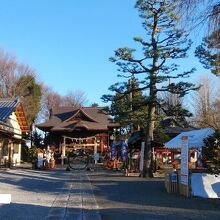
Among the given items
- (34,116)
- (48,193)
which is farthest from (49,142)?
(48,193)

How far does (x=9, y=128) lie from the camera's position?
4075cm

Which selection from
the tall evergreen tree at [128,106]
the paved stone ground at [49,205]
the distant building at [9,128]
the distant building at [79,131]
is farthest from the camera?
the distant building at [79,131]

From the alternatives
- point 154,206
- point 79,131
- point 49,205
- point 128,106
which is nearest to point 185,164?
point 154,206

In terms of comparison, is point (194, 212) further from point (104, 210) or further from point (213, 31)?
point (213, 31)

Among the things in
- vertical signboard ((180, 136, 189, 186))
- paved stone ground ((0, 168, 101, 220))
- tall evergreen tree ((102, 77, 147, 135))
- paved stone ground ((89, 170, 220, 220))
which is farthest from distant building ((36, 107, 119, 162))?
paved stone ground ((89, 170, 220, 220))

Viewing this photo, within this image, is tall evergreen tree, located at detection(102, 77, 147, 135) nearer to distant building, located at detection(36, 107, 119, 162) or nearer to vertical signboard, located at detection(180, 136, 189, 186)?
vertical signboard, located at detection(180, 136, 189, 186)

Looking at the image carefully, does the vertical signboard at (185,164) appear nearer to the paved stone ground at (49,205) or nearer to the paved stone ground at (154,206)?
the paved stone ground at (154,206)

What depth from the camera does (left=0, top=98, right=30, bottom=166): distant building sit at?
37.2 meters

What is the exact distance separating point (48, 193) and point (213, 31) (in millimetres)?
10631

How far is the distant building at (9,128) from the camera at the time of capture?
3720cm

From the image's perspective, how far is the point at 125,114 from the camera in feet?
97.0

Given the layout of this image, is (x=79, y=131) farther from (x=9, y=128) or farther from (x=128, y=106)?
(x=128, y=106)

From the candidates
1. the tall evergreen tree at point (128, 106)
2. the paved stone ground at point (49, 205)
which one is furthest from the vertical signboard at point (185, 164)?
the tall evergreen tree at point (128, 106)

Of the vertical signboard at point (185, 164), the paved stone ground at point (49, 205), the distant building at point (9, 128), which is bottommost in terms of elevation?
the paved stone ground at point (49, 205)
